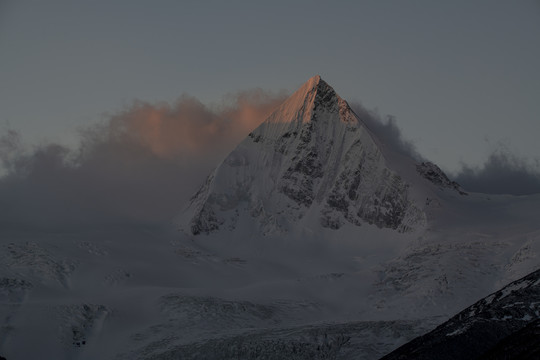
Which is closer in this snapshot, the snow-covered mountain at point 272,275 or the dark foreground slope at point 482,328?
the dark foreground slope at point 482,328

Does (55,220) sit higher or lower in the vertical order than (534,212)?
higher

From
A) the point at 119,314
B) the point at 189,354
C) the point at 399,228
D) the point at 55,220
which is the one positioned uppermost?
the point at 55,220

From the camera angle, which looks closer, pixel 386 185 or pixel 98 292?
pixel 98 292

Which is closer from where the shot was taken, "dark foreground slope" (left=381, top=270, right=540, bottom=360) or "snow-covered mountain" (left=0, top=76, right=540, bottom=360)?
"dark foreground slope" (left=381, top=270, right=540, bottom=360)

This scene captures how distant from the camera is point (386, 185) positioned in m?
194

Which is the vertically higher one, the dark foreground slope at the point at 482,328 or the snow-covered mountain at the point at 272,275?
the snow-covered mountain at the point at 272,275

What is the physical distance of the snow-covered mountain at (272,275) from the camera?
3494 inches

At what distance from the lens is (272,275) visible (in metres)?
153

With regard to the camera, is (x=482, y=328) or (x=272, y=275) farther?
(x=272, y=275)

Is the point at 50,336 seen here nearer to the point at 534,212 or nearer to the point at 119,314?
the point at 119,314

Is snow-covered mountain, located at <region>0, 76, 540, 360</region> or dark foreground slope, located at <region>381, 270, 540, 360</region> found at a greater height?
snow-covered mountain, located at <region>0, 76, 540, 360</region>

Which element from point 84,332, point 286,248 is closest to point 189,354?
point 84,332

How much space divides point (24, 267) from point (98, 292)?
58.6 feet

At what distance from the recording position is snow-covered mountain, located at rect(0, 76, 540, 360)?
88.8 m
